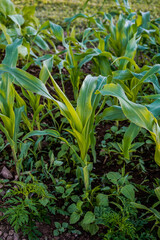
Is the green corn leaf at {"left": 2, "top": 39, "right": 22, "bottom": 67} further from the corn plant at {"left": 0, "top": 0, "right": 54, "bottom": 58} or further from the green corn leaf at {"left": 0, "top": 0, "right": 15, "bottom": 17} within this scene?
the green corn leaf at {"left": 0, "top": 0, "right": 15, "bottom": 17}

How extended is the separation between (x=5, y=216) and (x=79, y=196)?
0.40 m

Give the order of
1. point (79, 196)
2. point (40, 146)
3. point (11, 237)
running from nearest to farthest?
point (11, 237) → point (79, 196) → point (40, 146)

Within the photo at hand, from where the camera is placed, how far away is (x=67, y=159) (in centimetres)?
156

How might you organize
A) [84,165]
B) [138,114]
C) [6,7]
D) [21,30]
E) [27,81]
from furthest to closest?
1. [6,7]
2. [21,30]
3. [84,165]
4. [27,81]
5. [138,114]

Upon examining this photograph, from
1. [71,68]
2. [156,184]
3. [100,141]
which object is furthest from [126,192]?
[71,68]

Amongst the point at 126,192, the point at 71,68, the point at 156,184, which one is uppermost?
the point at 71,68

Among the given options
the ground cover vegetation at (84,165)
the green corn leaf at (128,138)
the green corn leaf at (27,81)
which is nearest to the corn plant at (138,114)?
the ground cover vegetation at (84,165)

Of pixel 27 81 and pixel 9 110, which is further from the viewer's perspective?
pixel 9 110

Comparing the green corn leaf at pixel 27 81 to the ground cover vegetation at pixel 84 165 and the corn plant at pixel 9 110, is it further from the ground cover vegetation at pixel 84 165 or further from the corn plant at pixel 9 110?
the corn plant at pixel 9 110

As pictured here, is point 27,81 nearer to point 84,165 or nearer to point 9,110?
point 9,110

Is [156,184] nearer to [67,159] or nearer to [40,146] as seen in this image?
[67,159]

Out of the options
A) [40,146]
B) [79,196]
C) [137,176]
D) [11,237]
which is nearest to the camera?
[11,237]

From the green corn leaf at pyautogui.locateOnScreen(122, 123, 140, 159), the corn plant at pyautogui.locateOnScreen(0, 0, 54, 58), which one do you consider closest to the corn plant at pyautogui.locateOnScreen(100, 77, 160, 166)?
the green corn leaf at pyautogui.locateOnScreen(122, 123, 140, 159)

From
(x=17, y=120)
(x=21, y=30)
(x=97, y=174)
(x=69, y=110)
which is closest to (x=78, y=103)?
(x=69, y=110)
